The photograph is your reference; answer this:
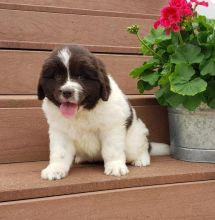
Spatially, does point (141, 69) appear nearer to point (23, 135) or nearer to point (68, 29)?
point (23, 135)

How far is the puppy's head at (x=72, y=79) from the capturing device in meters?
2.15

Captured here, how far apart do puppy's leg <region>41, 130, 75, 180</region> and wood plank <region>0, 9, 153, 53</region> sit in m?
0.94

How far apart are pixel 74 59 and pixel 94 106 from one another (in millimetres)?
310

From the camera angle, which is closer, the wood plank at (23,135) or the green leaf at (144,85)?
the wood plank at (23,135)

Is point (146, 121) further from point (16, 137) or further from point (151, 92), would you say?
point (16, 137)

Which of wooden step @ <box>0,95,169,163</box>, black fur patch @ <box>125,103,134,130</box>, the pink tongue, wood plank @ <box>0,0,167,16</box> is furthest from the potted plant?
wood plank @ <box>0,0,167,16</box>

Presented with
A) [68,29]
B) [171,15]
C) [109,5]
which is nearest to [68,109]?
[171,15]

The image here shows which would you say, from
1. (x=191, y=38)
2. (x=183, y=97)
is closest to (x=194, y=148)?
(x=183, y=97)

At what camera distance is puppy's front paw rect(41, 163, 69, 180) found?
2.16 m

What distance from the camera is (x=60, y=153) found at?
234 cm

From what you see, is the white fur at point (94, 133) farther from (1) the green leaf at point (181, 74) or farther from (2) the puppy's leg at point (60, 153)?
(1) the green leaf at point (181, 74)

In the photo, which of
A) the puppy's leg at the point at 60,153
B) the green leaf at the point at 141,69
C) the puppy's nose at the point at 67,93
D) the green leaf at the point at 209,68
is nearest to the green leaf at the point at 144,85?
the green leaf at the point at 141,69

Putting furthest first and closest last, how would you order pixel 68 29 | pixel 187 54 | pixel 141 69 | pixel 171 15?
pixel 68 29 < pixel 141 69 < pixel 187 54 < pixel 171 15

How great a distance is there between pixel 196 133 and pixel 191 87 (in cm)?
34
